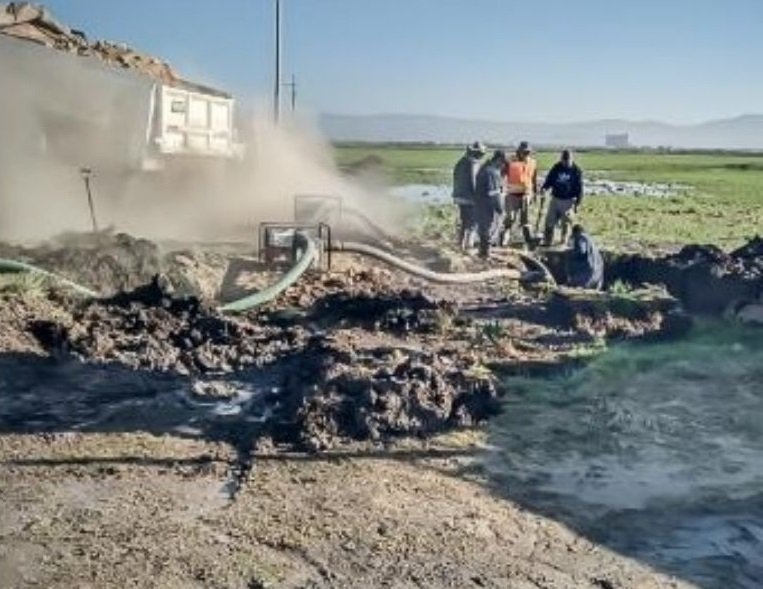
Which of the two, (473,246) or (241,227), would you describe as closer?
(473,246)

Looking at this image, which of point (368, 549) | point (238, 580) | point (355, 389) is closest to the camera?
point (238, 580)

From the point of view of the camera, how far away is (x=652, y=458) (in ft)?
22.7

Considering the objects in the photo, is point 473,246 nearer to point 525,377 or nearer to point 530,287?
point 530,287

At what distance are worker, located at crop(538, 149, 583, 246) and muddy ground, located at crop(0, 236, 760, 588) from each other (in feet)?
14.4

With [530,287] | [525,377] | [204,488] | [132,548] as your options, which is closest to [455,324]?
[525,377]

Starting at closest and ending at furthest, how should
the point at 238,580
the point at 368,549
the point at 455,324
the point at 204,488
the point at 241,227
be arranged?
the point at 238,580
the point at 368,549
the point at 204,488
the point at 455,324
the point at 241,227

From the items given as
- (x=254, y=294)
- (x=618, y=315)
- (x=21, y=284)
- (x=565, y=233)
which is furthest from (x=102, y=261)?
(x=565, y=233)

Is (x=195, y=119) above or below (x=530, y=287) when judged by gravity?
above

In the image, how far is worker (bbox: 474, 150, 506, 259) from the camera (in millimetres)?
15047

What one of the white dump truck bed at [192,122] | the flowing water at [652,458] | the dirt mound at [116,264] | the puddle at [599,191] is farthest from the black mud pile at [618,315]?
the puddle at [599,191]

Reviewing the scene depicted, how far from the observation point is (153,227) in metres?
16.5

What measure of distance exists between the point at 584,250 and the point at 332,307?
3869 mm

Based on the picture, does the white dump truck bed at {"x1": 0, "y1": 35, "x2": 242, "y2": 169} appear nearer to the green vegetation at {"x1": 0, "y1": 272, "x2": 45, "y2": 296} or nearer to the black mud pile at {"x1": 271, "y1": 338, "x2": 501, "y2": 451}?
the green vegetation at {"x1": 0, "y1": 272, "x2": 45, "y2": 296}

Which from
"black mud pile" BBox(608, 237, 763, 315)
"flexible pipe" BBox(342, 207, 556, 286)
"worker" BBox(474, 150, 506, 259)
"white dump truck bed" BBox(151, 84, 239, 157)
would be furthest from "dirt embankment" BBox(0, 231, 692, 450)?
"white dump truck bed" BBox(151, 84, 239, 157)
